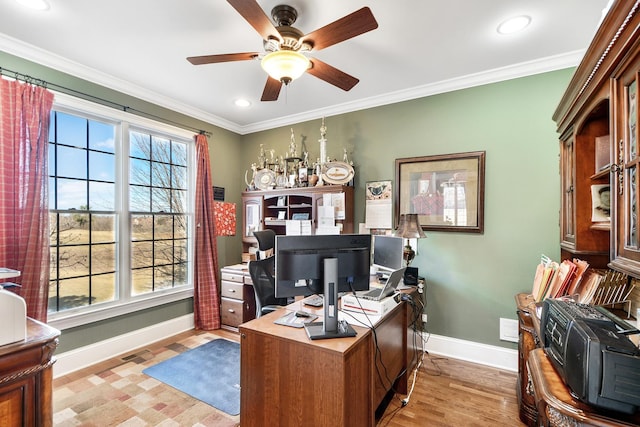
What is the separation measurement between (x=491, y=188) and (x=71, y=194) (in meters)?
4.10

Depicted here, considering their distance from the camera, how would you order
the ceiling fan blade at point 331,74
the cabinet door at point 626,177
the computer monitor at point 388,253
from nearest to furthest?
the cabinet door at point 626,177, the ceiling fan blade at point 331,74, the computer monitor at point 388,253

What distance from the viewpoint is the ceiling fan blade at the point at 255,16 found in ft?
4.85

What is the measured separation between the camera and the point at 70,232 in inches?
111

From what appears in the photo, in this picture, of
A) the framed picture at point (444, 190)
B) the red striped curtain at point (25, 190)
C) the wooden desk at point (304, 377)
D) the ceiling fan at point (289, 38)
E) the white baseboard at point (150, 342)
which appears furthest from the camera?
the framed picture at point (444, 190)

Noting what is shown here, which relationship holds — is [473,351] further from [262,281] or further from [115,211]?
[115,211]

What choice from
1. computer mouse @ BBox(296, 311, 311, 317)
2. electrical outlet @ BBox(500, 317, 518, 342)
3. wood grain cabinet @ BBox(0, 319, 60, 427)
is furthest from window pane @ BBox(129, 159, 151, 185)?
electrical outlet @ BBox(500, 317, 518, 342)

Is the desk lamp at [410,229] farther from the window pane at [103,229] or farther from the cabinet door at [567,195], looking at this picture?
the window pane at [103,229]

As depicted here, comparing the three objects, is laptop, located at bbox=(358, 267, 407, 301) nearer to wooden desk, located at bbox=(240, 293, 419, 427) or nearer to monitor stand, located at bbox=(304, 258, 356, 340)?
wooden desk, located at bbox=(240, 293, 419, 427)

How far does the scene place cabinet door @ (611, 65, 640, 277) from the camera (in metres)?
1.10

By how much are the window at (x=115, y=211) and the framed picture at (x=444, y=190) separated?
9.09 ft

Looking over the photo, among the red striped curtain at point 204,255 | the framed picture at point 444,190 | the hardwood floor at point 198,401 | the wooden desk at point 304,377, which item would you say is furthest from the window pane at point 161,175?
the framed picture at point 444,190

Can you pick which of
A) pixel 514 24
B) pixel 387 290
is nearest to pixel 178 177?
pixel 387 290

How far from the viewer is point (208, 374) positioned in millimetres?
2668

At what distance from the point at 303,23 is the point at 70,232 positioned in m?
2.86
